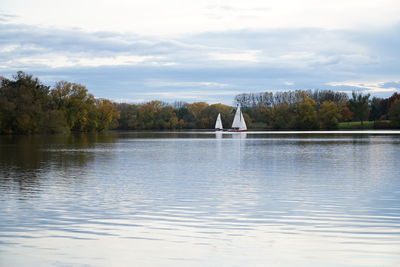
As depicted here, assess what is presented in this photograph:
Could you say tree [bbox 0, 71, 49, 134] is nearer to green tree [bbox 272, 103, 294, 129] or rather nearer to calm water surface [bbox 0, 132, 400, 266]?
calm water surface [bbox 0, 132, 400, 266]

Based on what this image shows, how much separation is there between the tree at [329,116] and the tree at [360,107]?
6712mm

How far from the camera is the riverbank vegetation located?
8376 cm

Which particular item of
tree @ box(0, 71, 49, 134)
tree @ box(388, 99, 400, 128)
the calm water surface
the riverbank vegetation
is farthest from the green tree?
the calm water surface

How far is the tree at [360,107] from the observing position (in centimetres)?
13475

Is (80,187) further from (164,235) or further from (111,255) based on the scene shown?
(111,255)

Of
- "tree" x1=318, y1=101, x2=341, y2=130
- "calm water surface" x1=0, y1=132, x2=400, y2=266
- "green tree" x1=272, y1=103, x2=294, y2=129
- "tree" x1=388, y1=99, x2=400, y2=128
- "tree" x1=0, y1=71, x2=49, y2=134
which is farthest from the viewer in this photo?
"green tree" x1=272, y1=103, x2=294, y2=129

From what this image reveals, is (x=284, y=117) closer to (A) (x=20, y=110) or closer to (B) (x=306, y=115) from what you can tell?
(B) (x=306, y=115)

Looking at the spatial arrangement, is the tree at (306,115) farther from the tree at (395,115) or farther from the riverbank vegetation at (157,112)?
the tree at (395,115)

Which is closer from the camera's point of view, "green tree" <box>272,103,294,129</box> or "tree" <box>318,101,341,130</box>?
"tree" <box>318,101,341,130</box>

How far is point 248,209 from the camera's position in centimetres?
1207

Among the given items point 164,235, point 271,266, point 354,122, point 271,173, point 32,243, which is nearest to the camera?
point 271,266

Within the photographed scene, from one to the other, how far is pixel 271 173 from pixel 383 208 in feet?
27.5

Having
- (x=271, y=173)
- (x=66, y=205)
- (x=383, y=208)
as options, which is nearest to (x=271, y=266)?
(x=383, y=208)

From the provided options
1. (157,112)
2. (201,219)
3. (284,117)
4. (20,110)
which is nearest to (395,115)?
(284,117)
